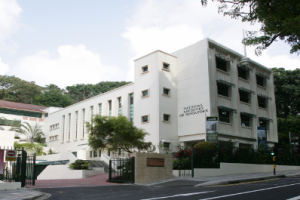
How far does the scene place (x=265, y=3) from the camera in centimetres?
1181

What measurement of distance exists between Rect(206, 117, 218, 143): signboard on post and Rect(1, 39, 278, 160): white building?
7.11ft

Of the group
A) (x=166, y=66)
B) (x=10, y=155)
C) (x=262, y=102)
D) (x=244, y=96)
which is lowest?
(x=10, y=155)

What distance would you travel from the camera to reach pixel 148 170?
1755 centimetres

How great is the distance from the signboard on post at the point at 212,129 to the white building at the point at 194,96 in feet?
7.11

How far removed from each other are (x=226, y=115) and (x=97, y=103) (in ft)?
57.8

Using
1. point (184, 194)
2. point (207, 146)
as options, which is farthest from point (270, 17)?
point (207, 146)

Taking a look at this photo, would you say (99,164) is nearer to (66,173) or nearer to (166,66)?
(66,173)

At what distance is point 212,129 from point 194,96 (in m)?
5.19

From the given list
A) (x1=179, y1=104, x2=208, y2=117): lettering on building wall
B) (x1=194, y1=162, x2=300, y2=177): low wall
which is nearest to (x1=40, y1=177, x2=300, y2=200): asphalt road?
(x1=194, y1=162, x2=300, y2=177): low wall

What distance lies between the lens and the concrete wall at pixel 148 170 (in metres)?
17.0

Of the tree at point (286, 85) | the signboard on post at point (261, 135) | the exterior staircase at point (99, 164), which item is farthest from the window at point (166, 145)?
the tree at point (286, 85)

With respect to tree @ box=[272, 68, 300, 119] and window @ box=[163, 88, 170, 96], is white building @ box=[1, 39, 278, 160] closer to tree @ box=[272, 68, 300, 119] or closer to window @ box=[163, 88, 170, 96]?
window @ box=[163, 88, 170, 96]

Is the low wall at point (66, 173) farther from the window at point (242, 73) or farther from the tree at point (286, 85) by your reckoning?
the tree at point (286, 85)

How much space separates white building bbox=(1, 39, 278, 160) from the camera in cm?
2945
